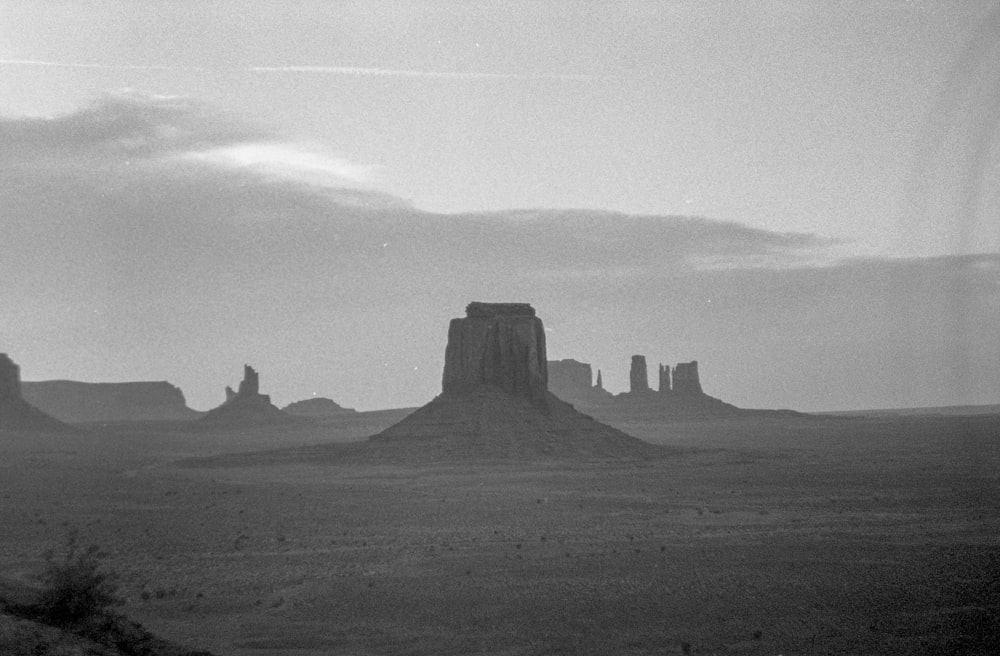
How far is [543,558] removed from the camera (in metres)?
29.7

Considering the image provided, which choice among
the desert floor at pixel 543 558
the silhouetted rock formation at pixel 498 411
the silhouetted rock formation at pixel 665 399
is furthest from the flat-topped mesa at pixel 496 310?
the silhouetted rock formation at pixel 665 399

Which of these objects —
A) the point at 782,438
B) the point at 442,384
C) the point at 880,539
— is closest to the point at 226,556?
the point at 880,539

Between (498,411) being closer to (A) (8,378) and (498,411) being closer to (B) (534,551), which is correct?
(B) (534,551)

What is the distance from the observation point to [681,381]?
187000mm

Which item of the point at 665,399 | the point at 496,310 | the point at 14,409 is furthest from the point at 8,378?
the point at 665,399

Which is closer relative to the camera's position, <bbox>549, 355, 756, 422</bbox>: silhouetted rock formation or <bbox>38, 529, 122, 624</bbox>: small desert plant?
<bbox>38, 529, 122, 624</bbox>: small desert plant

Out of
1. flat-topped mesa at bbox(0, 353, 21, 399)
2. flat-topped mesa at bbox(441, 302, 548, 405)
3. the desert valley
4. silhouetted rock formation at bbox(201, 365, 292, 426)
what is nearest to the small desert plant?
the desert valley

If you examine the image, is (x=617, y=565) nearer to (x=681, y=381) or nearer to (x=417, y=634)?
(x=417, y=634)

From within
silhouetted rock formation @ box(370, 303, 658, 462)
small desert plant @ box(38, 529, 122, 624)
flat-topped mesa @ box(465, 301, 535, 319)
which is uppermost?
flat-topped mesa @ box(465, 301, 535, 319)

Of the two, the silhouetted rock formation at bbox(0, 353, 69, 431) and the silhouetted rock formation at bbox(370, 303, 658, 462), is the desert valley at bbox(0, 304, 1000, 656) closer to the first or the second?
the silhouetted rock formation at bbox(370, 303, 658, 462)

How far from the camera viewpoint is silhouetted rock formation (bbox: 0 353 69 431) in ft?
403

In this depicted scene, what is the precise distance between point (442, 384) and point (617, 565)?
56.0m

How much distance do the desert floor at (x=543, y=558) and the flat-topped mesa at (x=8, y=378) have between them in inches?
2794

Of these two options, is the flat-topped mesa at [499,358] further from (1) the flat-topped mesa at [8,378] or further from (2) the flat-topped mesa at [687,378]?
(2) the flat-topped mesa at [687,378]
